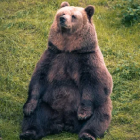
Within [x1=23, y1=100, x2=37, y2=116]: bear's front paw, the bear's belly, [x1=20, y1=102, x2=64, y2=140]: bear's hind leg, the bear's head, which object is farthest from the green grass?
the bear's head

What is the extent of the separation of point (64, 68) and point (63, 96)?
0.50 metres

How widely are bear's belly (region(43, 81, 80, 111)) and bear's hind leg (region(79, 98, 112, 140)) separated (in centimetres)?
37

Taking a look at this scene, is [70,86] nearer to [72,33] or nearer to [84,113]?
[84,113]

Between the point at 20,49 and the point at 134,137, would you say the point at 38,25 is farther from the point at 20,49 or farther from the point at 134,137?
the point at 134,137

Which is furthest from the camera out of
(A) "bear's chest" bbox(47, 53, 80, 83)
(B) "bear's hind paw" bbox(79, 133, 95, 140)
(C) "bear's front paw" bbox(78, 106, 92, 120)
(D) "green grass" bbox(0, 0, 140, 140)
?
(D) "green grass" bbox(0, 0, 140, 140)

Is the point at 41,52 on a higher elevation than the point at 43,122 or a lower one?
higher

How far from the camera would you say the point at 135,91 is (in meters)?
9.29

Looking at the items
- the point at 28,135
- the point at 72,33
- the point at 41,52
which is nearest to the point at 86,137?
the point at 28,135

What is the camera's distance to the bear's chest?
7.46 meters

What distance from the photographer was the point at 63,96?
756cm

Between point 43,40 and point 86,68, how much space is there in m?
3.73

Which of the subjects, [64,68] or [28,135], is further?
[64,68]

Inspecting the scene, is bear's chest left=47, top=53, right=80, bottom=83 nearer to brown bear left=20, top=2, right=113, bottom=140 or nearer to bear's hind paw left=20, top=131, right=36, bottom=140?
brown bear left=20, top=2, right=113, bottom=140

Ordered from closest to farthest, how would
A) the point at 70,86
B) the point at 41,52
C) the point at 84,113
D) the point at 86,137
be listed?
1. the point at 86,137
2. the point at 84,113
3. the point at 70,86
4. the point at 41,52
